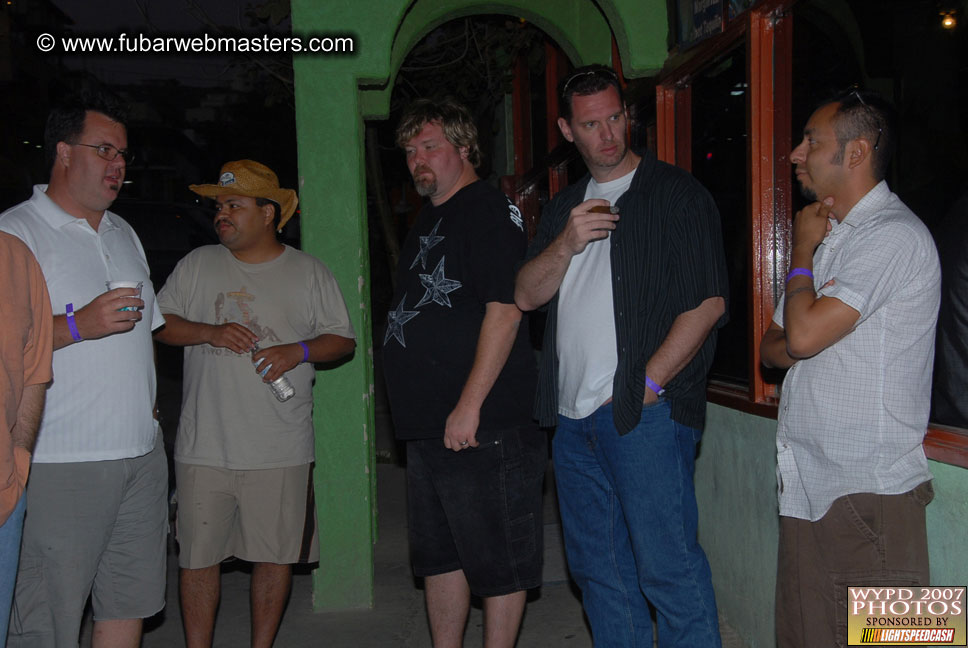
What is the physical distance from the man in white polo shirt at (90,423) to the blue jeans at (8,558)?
2.30 ft

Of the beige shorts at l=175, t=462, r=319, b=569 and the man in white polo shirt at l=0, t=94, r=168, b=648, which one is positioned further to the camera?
the beige shorts at l=175, t=462, r=319, b=569

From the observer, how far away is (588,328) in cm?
288

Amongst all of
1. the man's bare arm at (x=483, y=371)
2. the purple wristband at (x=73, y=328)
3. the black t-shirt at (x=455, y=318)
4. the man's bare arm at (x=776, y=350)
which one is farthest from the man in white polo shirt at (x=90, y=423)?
the man's bare arm at (x=776, y=350)

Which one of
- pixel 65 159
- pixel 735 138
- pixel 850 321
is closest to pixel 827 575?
pixel 850 321

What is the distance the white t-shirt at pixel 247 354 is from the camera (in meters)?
3.54

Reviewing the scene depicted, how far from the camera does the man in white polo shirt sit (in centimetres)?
285

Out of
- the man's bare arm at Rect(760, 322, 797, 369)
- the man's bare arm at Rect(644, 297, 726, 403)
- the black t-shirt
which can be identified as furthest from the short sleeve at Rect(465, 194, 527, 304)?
Result: the man's bare arm at Rect(760, 322, 797, 369)

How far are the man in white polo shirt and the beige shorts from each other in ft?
0.80

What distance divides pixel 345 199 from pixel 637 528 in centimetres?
250

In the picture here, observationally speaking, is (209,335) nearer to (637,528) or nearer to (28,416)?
(28,416)

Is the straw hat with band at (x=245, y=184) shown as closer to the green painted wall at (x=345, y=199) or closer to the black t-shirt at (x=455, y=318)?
the green painted wall at (x=345, y=199)

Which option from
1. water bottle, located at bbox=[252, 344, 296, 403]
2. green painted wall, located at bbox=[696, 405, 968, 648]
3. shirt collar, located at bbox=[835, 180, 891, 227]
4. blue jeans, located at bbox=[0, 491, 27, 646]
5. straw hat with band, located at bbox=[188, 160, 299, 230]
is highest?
straw hat with band, located at bbox=[188, 160, 299, 230]

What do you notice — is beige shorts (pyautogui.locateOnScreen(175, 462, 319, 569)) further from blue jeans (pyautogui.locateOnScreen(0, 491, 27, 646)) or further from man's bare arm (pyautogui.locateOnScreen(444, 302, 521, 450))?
blue jeans (pyautogui.locateOnScreen(0, 491, 27, 646))

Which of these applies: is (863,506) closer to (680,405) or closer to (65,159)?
(680,405)
